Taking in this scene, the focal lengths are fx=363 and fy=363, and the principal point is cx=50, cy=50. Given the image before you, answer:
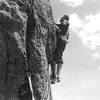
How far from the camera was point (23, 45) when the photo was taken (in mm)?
13203

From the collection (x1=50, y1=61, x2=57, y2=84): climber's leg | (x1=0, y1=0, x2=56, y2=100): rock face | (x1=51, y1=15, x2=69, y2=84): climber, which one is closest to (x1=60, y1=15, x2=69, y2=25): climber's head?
(x1=51, y1=15, x2=69, y2=84): climber

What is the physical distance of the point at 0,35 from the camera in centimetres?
1289

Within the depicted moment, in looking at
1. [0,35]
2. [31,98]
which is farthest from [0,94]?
[0,35]

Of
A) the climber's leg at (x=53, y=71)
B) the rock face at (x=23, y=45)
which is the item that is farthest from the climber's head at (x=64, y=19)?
the climber's leg at (x=53, y=71)

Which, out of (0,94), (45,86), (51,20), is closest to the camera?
(0,94)

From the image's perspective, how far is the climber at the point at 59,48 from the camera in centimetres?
1552

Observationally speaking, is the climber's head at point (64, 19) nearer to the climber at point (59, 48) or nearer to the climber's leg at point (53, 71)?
the climber at point (59, 48)

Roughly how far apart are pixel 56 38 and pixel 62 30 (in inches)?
20.7

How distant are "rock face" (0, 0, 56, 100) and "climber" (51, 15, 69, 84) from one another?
0.91 meters

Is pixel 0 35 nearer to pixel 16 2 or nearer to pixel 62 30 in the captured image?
pixel 16 2

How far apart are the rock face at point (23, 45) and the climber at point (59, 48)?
2.99 feet

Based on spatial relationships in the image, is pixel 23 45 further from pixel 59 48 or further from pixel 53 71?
pixel 53 71

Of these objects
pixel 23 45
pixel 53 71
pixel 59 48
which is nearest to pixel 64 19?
pixel 59 48

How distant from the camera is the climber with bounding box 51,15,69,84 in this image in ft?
50.9
